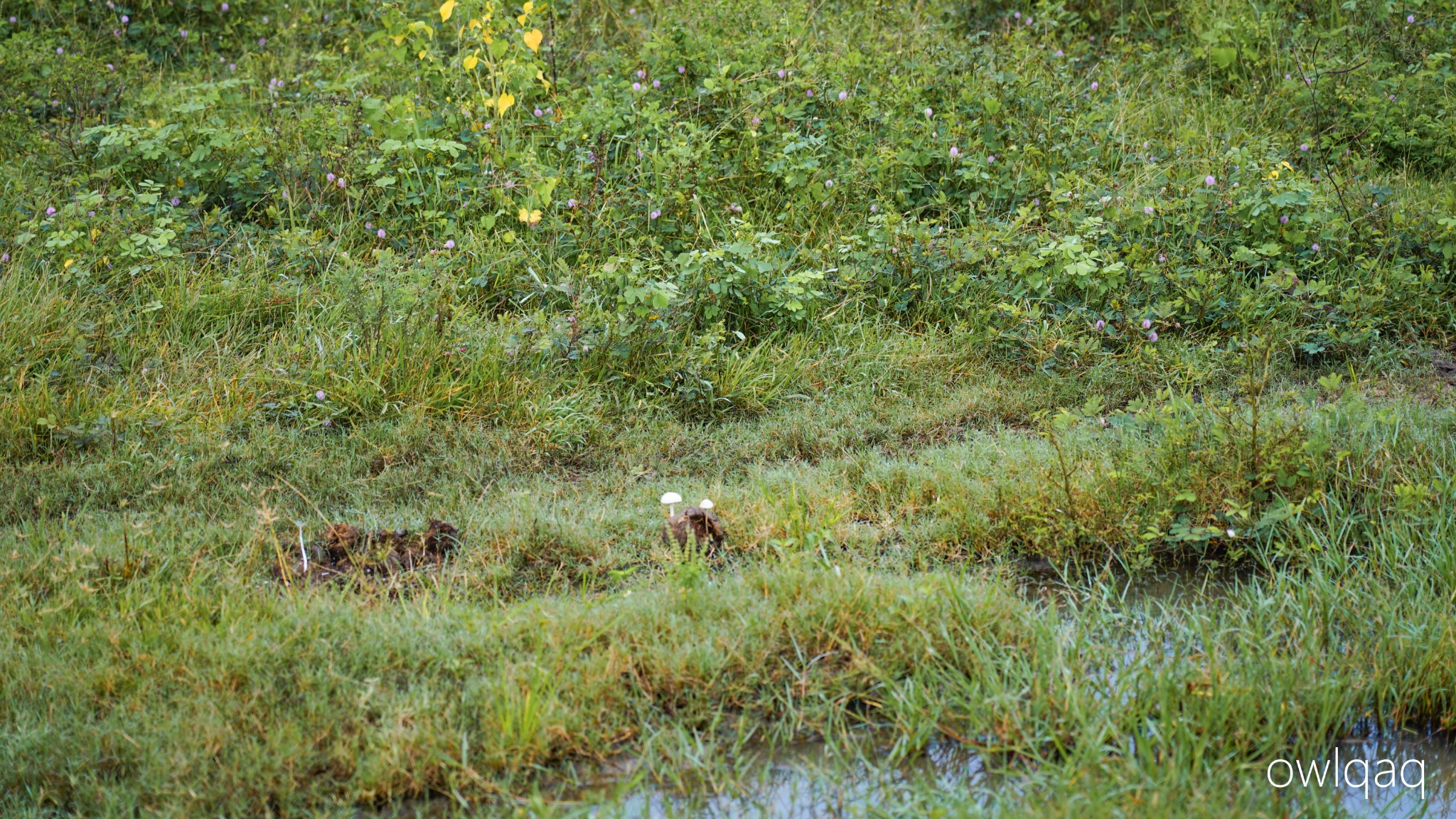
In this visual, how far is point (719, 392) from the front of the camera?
188 inches

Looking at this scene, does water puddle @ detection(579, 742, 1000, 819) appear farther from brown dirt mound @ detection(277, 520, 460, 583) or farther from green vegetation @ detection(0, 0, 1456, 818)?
brown dirt mound @ detection(277, 520, 460, 583)

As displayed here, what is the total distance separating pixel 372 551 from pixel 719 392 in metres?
1.69

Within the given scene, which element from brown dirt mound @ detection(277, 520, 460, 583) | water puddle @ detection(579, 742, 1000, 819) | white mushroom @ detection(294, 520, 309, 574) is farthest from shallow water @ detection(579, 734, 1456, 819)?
white mushroom @ detection(294, 520, 309, 574)

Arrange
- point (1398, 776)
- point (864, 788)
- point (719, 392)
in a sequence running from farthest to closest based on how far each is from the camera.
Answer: point (719, 392) < point (1398, 776) < point (864, 788)

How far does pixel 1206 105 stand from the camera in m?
6.75

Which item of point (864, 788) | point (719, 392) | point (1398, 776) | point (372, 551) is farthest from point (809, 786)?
point (719, 392)

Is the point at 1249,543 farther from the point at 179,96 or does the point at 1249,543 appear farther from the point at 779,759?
the point at 179,96

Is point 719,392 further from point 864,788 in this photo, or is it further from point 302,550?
point 864,788

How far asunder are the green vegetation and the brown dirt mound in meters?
0.08

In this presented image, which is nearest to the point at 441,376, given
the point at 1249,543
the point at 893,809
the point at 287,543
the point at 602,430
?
the point at 602,430

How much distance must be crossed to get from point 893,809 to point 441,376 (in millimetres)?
2659

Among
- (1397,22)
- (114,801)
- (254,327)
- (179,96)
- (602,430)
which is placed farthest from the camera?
(1397,22)

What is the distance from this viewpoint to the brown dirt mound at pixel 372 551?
3.44 metres

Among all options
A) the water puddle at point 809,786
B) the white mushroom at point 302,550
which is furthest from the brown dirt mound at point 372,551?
the water puddle at point 809,786
